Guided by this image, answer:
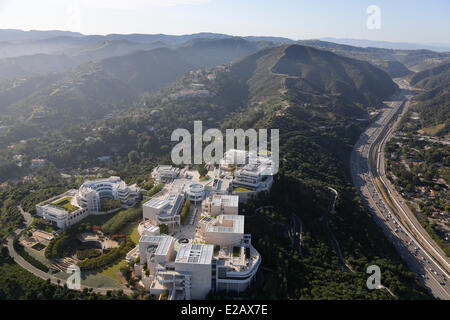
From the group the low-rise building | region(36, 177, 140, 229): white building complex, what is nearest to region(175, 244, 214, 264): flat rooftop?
the low-rise building

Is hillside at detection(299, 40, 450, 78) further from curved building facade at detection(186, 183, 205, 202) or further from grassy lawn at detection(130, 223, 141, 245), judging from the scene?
grassy lawn at detection(130, 223, 141, 245)

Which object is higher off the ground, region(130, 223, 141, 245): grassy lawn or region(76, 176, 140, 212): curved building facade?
region(76, 176, 140, 212): curved building facade

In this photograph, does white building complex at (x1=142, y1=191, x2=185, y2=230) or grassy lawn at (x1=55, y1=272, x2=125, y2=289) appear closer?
grassy lawn at (x1=55, y1=272, x2=125, y2=289)

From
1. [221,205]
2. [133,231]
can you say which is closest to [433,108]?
[221,205]

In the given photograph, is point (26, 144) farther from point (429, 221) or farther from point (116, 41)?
point (116, 41)

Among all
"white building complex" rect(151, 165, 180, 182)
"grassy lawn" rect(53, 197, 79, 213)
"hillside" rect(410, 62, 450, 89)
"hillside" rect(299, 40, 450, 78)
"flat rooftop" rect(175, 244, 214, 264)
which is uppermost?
"hillside" rect(299, 40, 450, 78)

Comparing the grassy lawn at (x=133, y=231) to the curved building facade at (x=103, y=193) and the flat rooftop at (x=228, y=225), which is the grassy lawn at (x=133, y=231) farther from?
the flat rooftop at (x=228, y=225)

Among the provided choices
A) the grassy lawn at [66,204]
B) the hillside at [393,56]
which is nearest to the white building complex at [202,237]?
the grassy lawn at [66,204]

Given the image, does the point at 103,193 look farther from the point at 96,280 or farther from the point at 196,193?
the point at 96,280
